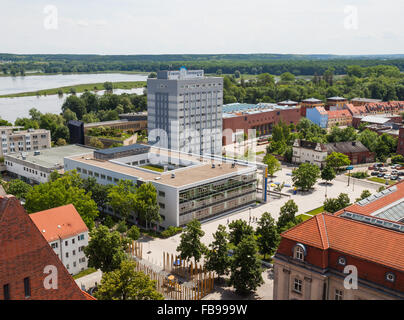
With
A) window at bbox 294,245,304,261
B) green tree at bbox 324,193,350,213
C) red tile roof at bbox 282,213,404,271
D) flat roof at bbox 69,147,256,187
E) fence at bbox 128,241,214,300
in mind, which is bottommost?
fence at bbox 128,241,214,300

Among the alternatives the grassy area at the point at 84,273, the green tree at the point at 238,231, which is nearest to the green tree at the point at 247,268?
the green tree at the point at 238,231

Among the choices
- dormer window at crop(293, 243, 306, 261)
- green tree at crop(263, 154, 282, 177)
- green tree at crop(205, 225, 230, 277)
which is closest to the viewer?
dormer window at crop(293, 243, 306, 261)

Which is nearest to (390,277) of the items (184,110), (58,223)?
(58,223)

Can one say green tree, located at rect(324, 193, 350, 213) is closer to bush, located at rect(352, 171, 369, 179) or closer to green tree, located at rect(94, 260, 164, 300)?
green tree, located at rect(94, 260, 164, 300)

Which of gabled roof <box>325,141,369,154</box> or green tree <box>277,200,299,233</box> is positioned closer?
green tree <box>277,200,299,233</box>

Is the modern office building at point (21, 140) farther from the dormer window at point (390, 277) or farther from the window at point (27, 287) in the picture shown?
the dormer window at point (390, 277)

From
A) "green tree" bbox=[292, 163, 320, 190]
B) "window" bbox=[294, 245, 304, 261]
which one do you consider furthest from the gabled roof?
"window" bbox=[294, 245, 304, 261]

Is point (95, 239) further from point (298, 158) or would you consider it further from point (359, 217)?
point (298, 158)
